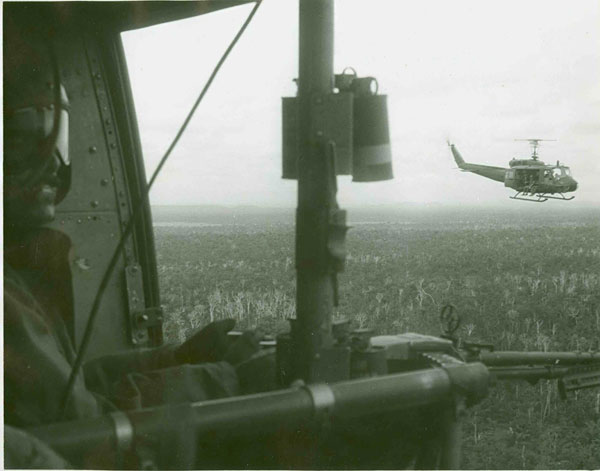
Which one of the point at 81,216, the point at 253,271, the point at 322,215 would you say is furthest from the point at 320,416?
the point at 253,271

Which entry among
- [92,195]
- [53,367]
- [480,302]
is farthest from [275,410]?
[480,302]

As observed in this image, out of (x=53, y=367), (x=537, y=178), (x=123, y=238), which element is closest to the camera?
(x=53, y=367)

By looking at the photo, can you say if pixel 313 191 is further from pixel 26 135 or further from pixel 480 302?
pixel 480 302

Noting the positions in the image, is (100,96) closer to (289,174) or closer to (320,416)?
(289,174)

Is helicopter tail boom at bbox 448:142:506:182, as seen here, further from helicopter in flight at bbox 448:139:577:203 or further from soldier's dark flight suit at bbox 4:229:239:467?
soldier's dark flight suit at bbox 4:229:239:467

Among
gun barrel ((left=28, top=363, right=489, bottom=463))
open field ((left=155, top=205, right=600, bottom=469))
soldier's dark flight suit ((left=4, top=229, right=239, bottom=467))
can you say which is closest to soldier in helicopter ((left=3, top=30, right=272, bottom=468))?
soldier's dark flight suit ((left=4, top=229, right=239, bottom=467))

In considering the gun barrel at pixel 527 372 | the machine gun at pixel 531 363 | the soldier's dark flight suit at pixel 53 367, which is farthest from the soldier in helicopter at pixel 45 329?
the gun barrel at pixel 527 372

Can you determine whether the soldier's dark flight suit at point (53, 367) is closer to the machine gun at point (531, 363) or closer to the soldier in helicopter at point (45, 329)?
the soldier in helicopter at point (45, 329)

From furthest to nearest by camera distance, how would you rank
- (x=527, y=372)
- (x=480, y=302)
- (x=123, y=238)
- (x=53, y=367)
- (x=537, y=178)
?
(x=537, y=178)
(x=480, y=302)
(x=527, y=372)
(x=123, y=238)
(x=53, y=367)
